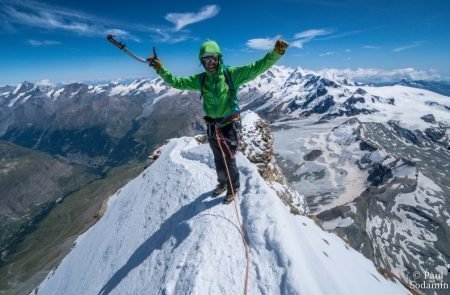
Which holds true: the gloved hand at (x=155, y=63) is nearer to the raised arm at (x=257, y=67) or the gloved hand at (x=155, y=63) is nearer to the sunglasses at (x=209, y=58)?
the sunglasses at (x=209, y=58)

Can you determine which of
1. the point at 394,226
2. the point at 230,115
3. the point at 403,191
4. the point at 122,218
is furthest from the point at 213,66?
the point at 403,191

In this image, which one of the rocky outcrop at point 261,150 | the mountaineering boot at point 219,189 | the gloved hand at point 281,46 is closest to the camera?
the gloved hand at point 281,46

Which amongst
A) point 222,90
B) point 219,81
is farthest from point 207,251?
point 219,81

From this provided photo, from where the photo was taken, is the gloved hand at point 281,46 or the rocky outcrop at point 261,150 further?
the rocky outcrop at point 261,150

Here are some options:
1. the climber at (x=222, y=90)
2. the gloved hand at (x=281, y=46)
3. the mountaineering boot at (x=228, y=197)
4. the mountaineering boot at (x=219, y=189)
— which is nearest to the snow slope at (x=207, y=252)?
the mountaineering boot at (x=228, y=197)

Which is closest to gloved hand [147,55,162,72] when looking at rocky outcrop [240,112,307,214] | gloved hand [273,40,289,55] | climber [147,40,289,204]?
climber [147,40,289,204]

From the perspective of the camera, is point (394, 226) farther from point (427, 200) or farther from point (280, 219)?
point (280, 219)

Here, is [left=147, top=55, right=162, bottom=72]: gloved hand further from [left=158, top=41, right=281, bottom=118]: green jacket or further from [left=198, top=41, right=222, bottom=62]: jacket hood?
[left=198, top=41, right=222, bottom=62]: jacket hood
